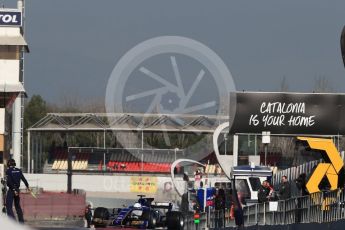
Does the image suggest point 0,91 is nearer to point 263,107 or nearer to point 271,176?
point 263,107

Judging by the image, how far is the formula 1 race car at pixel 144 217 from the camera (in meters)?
27.6

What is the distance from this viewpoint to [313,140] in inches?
848

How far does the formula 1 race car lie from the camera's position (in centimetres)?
2758

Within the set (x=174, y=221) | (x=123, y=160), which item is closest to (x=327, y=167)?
(x=174, y=221)

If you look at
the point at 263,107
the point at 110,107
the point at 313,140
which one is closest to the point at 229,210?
the point at 313,140

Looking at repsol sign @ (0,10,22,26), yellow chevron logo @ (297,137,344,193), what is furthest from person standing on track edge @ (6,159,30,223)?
repsol sign @ (0,10,22,26)

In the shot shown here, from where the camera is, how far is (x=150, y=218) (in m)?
27.8

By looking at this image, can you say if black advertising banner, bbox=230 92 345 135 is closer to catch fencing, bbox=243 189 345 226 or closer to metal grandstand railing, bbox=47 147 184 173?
catch fencing, bbox=243 189 345 226

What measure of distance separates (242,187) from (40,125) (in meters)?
70.1

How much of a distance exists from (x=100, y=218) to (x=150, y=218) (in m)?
2.48

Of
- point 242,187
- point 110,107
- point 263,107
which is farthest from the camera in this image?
point 110,107

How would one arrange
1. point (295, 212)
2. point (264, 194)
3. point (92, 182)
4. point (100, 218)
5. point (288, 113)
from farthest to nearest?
1. point (92, 182)
2. point (288, 113)
3. point (100, 218)
4. point (264, 194)
5. point (295, 212)

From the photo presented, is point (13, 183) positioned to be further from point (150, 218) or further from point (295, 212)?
point (150, 218)

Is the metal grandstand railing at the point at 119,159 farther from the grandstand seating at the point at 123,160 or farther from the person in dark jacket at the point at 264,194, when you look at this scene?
the person in dark jacket at the point at 264,194
